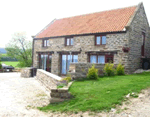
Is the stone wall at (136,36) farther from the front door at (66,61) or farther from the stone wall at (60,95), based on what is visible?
the stone wall at (60,95)

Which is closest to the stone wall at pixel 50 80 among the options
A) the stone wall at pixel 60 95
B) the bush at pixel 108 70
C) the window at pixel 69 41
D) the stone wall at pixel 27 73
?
the stone wall at pixel 60 95

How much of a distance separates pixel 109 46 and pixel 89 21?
5332 mm

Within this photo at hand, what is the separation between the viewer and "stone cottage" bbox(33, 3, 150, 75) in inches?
657

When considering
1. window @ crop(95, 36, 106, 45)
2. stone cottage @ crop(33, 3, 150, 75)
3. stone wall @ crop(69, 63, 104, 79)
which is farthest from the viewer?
window @ crop(95, 36, 106, 45)

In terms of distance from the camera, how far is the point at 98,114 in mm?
6375

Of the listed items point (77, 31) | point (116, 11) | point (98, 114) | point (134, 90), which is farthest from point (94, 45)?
point (98, 114)

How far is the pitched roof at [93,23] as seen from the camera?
17.9 metres

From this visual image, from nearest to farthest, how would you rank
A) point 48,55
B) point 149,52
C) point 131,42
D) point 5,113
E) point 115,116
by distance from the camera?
point 115,116 < point 5,113 < point 131,42 < point 149,52 < point 48,55

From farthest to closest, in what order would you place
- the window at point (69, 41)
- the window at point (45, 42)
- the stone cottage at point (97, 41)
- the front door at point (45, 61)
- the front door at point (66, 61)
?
1. the window at point (45, 42)
2. the front door at point (45, 61)
3. the window at point (69, 41)
4. the front door at point (66, 61)
5. the stone cottage at point (97, 41)

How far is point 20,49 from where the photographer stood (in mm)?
38812

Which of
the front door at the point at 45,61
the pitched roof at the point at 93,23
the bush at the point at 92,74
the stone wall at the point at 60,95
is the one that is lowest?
the stone wall at the point at 60,95

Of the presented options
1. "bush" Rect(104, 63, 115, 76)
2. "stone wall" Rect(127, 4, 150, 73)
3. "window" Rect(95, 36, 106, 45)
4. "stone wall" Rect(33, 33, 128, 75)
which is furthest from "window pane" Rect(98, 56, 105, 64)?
"bush" Rect(104, 63, 115, 76)

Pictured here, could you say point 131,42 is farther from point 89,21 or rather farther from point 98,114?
point 98,114

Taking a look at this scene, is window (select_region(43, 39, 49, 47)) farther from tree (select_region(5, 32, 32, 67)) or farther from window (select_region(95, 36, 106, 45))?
tree (select_region(5, 32, 32, 67))
